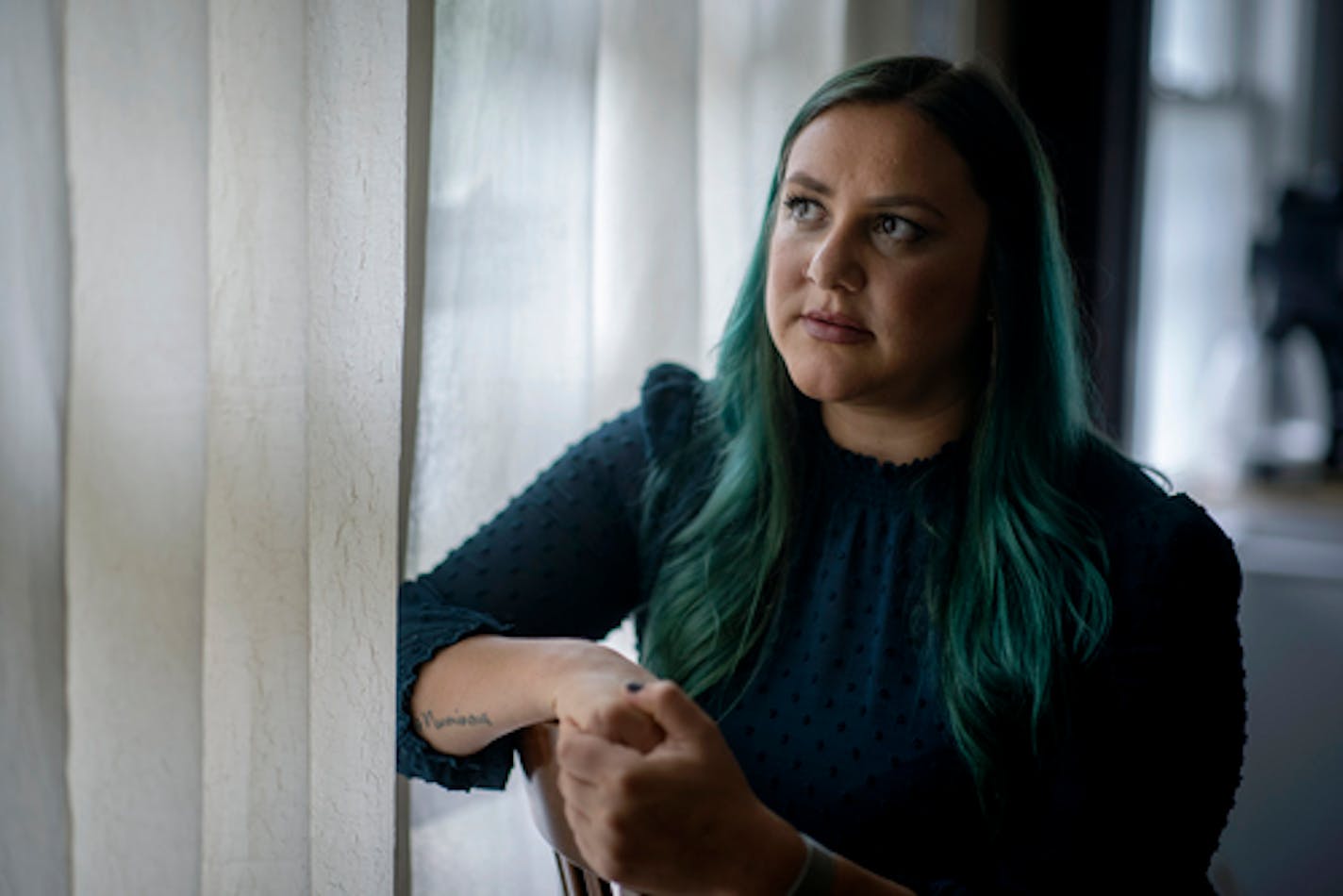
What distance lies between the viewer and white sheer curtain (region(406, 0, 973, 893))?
49.3 inches

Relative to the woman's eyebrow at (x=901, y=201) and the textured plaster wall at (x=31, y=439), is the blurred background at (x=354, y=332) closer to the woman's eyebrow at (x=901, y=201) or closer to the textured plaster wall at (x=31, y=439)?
the textured plaster wall at (x=31, y=439)

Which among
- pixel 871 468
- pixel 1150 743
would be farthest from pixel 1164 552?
pixel 871 468

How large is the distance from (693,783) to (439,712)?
32 cm

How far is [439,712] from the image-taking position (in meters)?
1.08

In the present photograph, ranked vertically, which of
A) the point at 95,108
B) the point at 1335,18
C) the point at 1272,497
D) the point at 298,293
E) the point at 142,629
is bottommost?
the point at 1272,497

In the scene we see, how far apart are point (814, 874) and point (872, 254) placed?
0.56 metres

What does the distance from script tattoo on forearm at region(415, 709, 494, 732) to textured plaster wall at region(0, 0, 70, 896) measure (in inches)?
13.5

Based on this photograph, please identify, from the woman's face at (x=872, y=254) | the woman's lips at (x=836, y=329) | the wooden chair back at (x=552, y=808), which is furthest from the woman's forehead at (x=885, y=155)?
the wooden chair back at (x=552, y=808)

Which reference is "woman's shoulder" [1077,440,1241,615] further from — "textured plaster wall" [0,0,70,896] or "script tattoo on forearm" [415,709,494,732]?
"textured plaster wall" [0,0,70,896]

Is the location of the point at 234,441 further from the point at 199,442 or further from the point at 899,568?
the point at 899,568

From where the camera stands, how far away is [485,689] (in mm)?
1044

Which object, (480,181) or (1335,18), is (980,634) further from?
(1335,18)

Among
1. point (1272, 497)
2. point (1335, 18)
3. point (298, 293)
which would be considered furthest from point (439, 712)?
point (1335, 18)

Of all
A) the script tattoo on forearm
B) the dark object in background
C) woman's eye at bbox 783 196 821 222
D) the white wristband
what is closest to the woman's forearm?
the script tattoo on forearm
